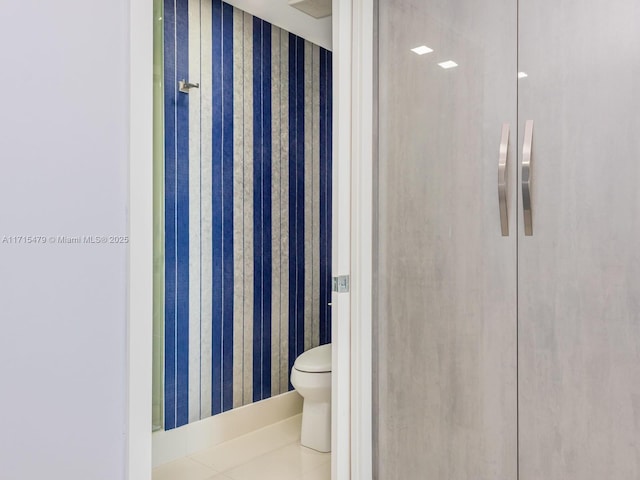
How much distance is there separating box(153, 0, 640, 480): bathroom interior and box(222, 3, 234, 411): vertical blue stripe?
0.04 feet

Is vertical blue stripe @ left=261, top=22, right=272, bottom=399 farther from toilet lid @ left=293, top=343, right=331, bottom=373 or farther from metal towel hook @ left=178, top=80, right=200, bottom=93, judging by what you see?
metal towel hook @ left=178, top=80, right=200, bottom=93

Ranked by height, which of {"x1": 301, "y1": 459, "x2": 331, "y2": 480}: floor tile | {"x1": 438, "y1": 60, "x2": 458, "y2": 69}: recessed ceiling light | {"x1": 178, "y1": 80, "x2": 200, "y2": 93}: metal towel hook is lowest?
{"x1": 301, "y1": 459, "x2": 331, "y2": 480}: floor tile

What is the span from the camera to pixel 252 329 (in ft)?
9.12

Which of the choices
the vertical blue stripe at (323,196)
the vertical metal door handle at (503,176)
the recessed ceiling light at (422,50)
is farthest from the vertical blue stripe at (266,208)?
the vertical metal door handle at (503,176)

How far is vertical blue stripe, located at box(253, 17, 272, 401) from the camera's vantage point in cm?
278

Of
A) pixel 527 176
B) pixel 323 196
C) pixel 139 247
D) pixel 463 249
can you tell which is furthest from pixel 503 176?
pixel 323 196

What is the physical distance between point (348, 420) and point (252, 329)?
108 centimetres

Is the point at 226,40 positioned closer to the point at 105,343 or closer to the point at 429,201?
the point at 429,201

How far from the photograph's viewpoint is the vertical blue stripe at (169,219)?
7.77ft

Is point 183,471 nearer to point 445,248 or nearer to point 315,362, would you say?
point 315,362

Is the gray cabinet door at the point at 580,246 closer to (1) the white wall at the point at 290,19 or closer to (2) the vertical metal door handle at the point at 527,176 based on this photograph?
(2) the vertical metal door handle at the point at 527,176

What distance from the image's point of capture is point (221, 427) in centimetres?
260

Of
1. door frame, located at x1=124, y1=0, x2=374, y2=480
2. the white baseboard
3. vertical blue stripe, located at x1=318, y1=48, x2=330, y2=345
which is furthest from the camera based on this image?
vertical blue stripe, located at x1=318, y1=48, x2=330, y2=345

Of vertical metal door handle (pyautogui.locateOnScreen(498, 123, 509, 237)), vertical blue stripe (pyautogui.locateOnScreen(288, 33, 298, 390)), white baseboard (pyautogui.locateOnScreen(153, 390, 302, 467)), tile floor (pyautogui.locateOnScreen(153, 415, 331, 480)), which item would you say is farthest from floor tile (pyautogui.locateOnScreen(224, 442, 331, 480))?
vertical metal door handle (pyautogui.locateOnScreen(498, 123, 509, 237))
